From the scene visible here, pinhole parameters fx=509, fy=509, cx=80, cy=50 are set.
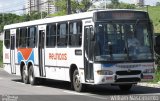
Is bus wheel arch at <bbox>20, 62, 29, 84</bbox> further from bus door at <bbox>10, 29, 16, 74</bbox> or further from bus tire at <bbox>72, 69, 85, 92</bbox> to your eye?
bus tire at <bbox>72, 69, 85, 92</bbox>

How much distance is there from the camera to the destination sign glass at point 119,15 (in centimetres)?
1836

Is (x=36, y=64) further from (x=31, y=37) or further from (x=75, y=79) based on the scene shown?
(x=75, y=79)

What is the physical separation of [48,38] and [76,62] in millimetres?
3414

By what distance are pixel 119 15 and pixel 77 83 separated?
10.2 feet

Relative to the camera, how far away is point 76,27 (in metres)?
19.6

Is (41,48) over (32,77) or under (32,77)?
over

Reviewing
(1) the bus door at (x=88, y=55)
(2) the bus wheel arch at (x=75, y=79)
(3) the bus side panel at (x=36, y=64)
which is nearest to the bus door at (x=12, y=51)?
(3) the bus side panel at (x=36, y=64)

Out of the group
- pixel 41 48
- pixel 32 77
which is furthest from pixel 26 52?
pixel 41 48

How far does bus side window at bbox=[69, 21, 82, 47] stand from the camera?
63.1 ft

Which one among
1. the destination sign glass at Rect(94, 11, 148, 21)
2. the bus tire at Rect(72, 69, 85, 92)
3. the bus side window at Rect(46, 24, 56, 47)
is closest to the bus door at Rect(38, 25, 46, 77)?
the bus side window at Rect(46, 24, 56, 47)

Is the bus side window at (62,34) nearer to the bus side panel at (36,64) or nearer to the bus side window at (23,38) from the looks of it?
the bus side panel at (36,64)

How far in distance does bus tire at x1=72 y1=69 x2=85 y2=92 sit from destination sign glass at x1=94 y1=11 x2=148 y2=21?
2501 millimetres

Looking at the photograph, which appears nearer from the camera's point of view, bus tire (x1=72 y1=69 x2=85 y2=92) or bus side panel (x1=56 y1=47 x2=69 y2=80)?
bus tire (x1=72 y1=69 x2=85 y2=92)

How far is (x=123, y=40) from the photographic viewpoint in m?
18.2
